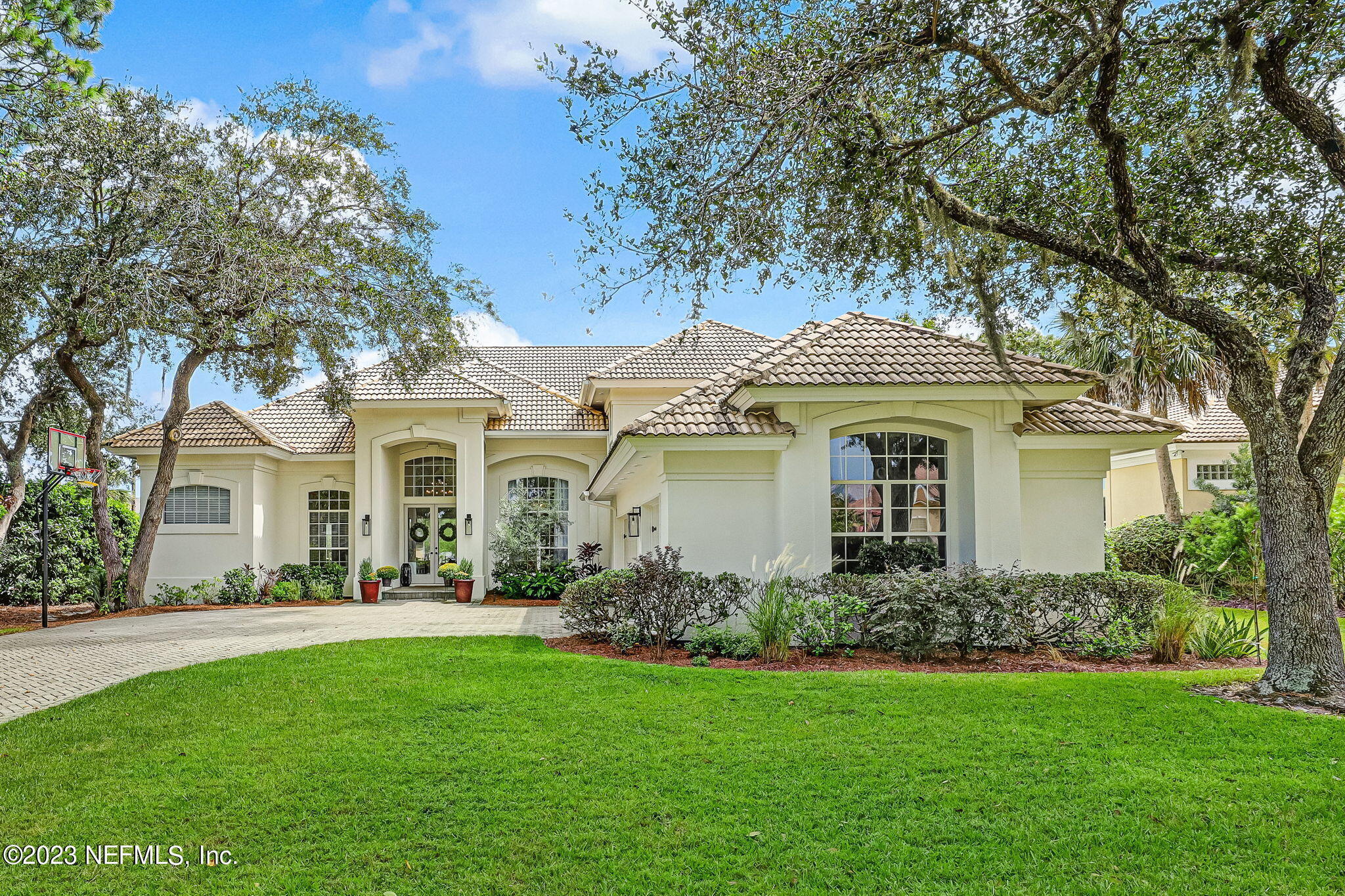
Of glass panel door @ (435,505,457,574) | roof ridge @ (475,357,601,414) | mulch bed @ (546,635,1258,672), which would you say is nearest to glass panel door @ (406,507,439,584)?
glass panel door @ (435,505,457,574)

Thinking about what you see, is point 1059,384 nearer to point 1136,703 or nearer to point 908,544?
point 908,544

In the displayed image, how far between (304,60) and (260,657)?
450 inches

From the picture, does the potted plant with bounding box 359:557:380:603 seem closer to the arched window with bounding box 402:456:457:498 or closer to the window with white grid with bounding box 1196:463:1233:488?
the arched window with bounding box 402:456:457:498

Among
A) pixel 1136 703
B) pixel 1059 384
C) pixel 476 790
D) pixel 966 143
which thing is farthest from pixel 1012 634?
pixel 476 790

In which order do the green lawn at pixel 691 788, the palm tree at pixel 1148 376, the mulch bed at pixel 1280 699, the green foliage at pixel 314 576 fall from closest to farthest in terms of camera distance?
the green lawn at pixel 691 788 < the mulch bed at pixel 1280 699 < the palm tree at pixel 1148 376 < the green foliage at pixel 314 576

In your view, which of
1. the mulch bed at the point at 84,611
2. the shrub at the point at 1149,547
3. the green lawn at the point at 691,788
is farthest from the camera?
the shrub at the point at 1149,547

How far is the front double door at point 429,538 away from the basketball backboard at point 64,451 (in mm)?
7905

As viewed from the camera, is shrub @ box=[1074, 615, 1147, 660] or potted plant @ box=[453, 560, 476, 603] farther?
potted plant @ box=[453, 560, 476, 603]

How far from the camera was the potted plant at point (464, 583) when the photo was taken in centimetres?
1930

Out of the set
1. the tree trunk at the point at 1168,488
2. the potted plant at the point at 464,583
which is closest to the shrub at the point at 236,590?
the potted plant at the point at 464,583

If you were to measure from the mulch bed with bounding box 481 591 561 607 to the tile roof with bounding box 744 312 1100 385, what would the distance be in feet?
29.0

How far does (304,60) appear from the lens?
50.3ft

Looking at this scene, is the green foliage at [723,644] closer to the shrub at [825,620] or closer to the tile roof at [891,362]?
the shrub at [825,620]

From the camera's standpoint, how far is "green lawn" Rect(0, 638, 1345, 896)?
4227 mm
